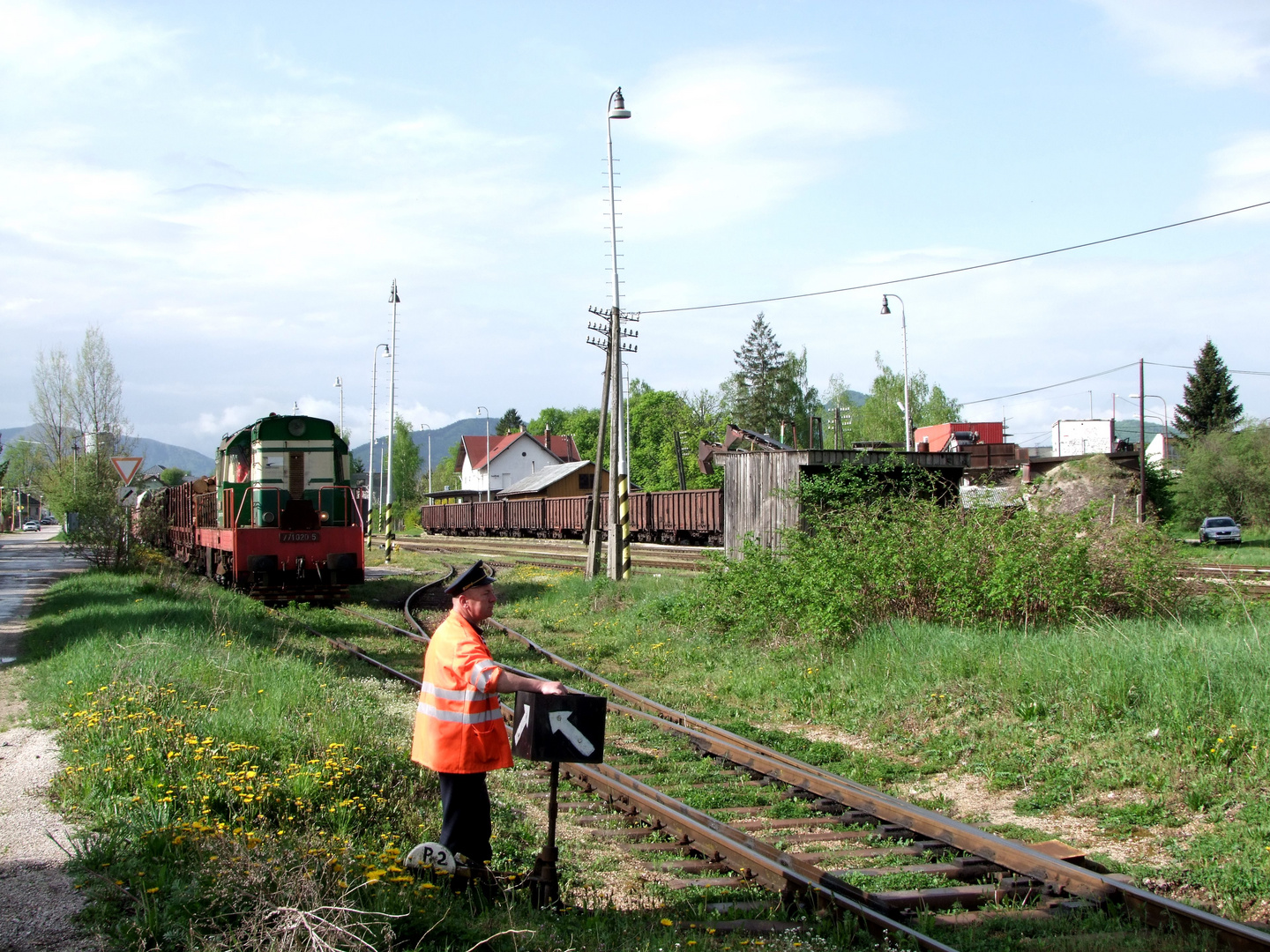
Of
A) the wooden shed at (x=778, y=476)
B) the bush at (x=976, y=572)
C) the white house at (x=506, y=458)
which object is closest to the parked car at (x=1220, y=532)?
the wooden shed at (x=778, y=476)

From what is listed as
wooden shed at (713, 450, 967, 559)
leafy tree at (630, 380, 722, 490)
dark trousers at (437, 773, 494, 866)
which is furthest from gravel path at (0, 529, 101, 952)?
leafy tree at (630, 380, 722, 490)

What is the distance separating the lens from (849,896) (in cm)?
486

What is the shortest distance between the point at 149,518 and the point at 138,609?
17.0 meters

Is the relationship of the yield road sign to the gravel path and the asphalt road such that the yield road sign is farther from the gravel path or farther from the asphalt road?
the gravel path

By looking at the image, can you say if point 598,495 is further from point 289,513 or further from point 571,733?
point 571,733

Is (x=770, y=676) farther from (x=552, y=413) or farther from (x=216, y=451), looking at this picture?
(x=552, y=413)

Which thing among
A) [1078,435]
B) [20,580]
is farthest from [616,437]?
[1078,435]

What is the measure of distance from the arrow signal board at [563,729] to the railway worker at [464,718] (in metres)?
0.09

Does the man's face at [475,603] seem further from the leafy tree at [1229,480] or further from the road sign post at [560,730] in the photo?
the leafy tree at [1229,480]

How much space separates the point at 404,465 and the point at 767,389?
43.9m

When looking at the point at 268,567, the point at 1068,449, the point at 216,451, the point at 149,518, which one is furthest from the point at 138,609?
the point at 1068,449

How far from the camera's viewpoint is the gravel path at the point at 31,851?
406 centimetres

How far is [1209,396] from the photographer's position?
6738 cm

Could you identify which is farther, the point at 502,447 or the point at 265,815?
the point at 502,447
